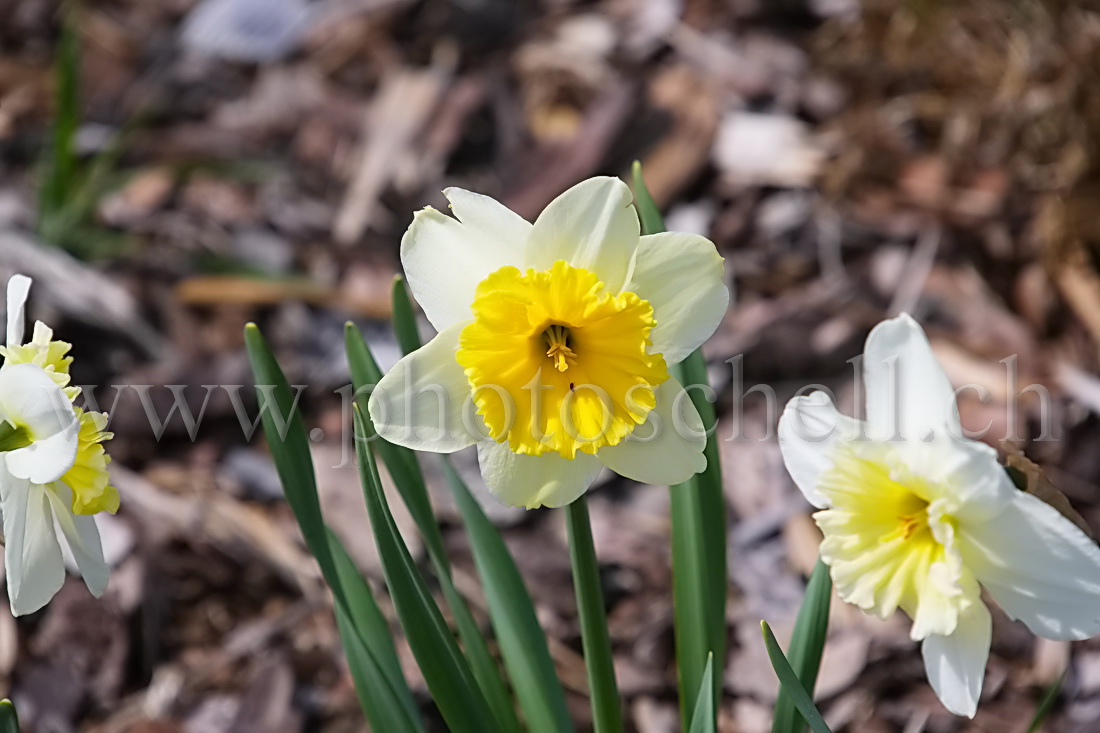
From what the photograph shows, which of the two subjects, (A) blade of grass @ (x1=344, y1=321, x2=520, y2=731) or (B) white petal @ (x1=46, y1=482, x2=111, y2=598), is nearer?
(B) white petal @ (x1=46, y1=482, x2=111, y2=598)

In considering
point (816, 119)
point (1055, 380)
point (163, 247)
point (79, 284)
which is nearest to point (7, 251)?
point (79, 284)

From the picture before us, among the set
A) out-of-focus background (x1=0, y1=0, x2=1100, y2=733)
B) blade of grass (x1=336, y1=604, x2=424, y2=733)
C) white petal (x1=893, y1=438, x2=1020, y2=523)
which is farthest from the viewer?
out-of-focus background (x1=0, y1=0, x2=1100, y2=733)

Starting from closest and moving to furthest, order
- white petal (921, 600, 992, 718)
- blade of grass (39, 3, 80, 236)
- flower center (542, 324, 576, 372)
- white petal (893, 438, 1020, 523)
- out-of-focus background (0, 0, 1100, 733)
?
white petal (893, 438, 1020, 523)
white petal (921, 600, 992, 718)
flower center (542, 324, 576, 372)
out-of-focus background (0, 0, 1100, 733)
blade of grass (39, 3, 80, 236)

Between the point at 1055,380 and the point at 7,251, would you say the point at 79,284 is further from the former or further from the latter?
the point at 1055,380

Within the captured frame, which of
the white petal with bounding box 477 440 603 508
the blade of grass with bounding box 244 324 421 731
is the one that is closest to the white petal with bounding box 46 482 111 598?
the blade of grass with bounding box 244 324 421 731

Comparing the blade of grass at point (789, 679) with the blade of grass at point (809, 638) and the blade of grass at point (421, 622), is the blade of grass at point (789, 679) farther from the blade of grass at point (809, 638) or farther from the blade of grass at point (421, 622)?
the blade of grass at point (421, 622)

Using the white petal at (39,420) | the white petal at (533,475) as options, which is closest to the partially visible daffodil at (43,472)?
the white petal at (39,420)

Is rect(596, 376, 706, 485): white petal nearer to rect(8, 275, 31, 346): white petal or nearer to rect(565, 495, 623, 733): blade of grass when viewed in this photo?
rect(565, 495, 623, 733): blade of grass

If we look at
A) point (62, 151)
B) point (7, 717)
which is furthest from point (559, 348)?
point (62, 151)
